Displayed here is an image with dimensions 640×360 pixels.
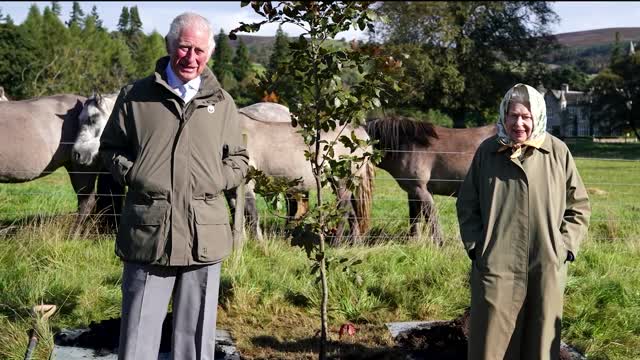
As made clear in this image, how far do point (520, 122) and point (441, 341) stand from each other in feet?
5.70

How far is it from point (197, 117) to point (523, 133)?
1.40 meters

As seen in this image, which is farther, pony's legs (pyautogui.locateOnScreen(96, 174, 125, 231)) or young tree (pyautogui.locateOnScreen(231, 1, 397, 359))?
pony's legs (pyautogui.locateOnScreen(96, 174, 125, 231))

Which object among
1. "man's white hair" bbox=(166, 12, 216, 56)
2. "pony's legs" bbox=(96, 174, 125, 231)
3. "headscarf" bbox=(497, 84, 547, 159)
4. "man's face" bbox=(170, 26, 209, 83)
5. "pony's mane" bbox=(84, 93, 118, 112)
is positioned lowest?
"pony's legs" bbox=(96, 174, 125, 231)

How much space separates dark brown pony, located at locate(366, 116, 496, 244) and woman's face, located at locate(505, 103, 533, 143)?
4394mm

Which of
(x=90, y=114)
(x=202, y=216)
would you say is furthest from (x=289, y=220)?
(x=90, y=114)

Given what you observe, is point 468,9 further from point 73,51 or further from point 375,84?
point 375,84

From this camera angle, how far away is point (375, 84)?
3561 millimetres

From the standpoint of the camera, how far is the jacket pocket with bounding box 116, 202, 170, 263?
2738mm

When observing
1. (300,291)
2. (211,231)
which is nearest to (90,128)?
(300,291)

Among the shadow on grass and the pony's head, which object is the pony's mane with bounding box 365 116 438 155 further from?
the shadow on grass

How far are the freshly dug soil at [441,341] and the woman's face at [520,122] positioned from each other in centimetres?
150

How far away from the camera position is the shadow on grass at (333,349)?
4109 millimetres

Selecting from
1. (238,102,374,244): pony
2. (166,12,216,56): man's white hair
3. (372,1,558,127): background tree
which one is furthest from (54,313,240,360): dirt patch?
(372,1,558,127): background tree

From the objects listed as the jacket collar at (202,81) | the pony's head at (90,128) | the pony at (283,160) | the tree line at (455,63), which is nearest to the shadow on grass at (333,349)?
the jacket collar at (202,81)
